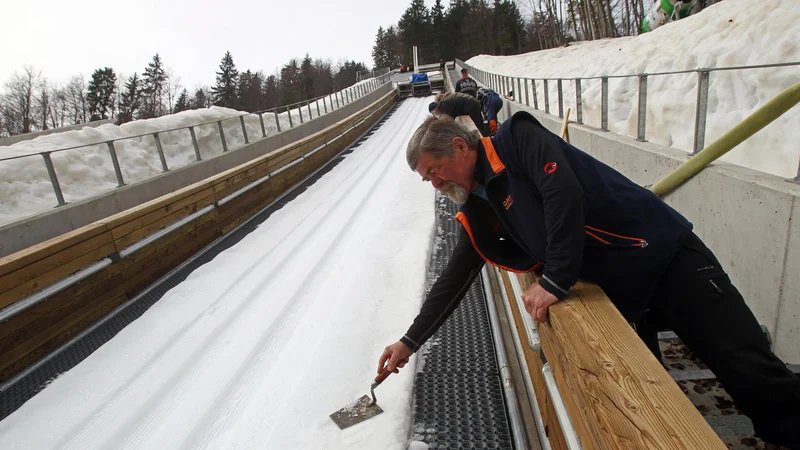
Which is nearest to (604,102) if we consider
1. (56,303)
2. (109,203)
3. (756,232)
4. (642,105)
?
(642,105)

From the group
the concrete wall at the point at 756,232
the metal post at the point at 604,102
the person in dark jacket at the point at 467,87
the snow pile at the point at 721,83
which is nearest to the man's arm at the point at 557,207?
the concrete wall at the point at 756,232

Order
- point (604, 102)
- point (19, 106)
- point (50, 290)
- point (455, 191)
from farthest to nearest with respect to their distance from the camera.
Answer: point (19, 106) < point (604, 102) < point (50, 290) < point (455, 191)

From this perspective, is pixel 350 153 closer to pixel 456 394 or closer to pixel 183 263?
pixel 183 263

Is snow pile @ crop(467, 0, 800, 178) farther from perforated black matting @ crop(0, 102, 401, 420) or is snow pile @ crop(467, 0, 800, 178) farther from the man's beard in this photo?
perforated black matting @ crop(0, 102, 401, 420)

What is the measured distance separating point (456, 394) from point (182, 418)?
177 cm

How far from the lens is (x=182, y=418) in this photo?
3.07 meters

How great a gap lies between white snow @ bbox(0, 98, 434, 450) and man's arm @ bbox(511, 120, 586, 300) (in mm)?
1499

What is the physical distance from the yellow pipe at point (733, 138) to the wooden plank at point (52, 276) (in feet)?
15.8

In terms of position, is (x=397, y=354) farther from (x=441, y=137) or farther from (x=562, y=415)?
(x=441, y=137)

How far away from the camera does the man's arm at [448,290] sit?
2.17 m

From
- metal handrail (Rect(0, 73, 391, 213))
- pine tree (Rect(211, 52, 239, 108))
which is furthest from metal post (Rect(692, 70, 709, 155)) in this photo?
pine tree (Rect(211, 52, 239, 108))

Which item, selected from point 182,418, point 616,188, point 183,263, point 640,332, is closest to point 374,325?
point 182,418

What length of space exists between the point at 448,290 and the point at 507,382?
119 cm

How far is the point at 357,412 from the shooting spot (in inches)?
115
